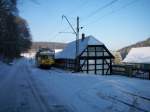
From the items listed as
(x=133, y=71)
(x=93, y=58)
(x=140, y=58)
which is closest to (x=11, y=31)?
(x=93, y=58)

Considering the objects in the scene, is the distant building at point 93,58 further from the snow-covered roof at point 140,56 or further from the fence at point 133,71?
the snow-covered roof at point 140,56

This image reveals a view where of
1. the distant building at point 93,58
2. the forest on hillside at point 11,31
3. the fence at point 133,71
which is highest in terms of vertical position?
the forest on hillside at point 11,31

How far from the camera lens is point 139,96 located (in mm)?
11977

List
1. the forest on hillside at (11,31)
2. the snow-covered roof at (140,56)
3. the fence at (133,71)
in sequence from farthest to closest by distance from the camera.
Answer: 1. the snow-covered roof at (140,56)
2. the fence at (133,71)
3. the forest on hillside at (11,31)

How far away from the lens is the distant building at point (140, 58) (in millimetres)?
52094

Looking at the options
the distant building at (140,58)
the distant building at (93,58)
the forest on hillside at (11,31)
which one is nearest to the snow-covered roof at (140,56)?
the distant building at (140,58)

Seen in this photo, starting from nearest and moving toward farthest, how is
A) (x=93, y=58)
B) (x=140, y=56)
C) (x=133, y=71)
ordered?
(x=133, y=71) → (x=93, y=58) → (x=140, y=56)

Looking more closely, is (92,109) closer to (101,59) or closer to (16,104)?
(16,104)

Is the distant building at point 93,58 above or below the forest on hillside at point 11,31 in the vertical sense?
below

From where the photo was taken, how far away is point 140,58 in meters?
55.9

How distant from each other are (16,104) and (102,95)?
4415mm

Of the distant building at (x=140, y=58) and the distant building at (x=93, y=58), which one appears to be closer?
the distant building at (x=93, y=58)

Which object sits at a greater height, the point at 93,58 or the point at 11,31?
the point at 11,31

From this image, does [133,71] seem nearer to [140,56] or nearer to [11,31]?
[140,56]
